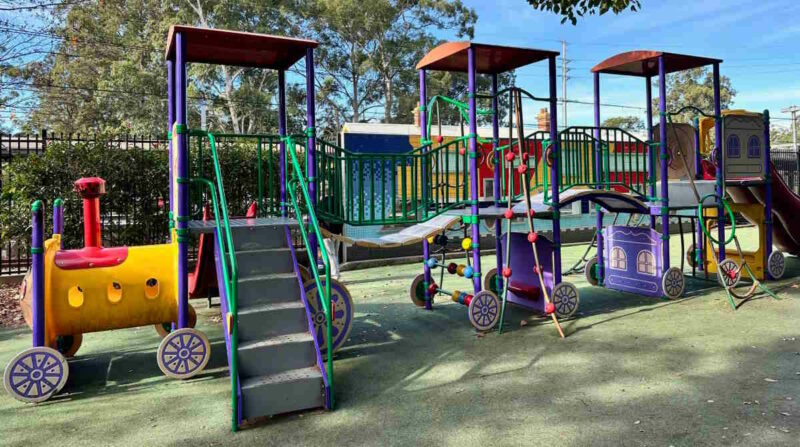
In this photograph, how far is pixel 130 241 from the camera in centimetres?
1012

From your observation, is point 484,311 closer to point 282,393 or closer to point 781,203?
point 282,393

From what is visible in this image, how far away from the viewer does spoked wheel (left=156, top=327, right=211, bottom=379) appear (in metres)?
4.89

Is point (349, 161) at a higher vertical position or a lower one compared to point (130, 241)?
higher

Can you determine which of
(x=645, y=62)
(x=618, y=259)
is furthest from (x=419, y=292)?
(x=645, y=62)

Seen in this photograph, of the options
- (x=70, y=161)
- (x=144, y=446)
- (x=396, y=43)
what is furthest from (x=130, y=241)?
(x=396, y=43)

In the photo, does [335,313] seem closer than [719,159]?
Yes

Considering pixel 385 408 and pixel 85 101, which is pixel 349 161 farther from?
pixel 85 101

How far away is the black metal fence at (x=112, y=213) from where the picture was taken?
31.4 ft

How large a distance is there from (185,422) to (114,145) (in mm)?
7615

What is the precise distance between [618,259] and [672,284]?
3.21 feet

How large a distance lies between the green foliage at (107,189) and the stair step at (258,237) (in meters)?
5.79

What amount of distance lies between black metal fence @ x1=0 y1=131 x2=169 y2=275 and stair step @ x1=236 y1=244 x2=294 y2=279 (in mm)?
5765

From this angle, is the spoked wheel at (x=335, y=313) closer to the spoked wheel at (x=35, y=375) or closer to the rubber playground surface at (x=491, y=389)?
the rubber playground surface at (x=491, y=389)

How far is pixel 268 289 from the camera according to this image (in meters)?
4.87
